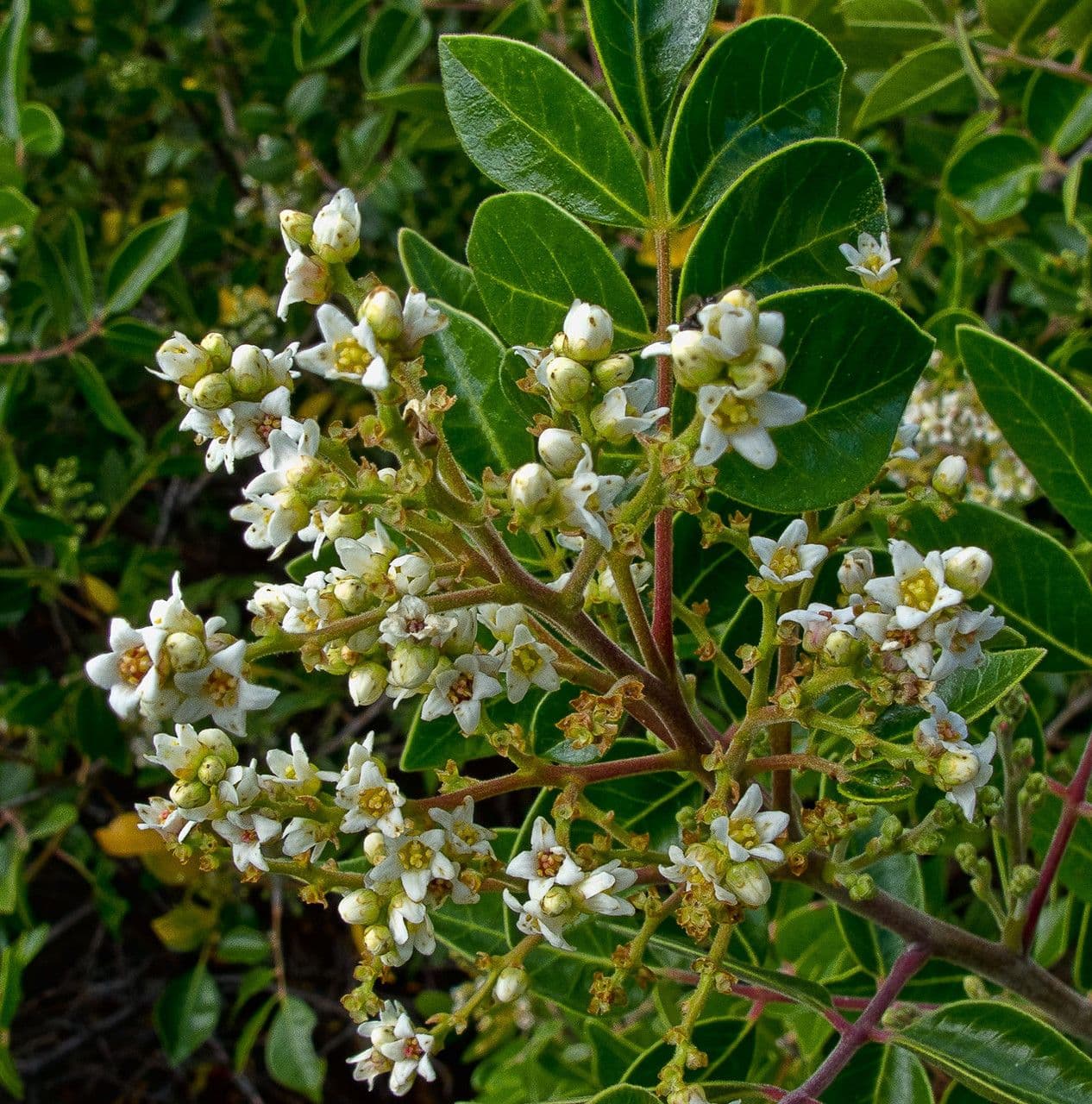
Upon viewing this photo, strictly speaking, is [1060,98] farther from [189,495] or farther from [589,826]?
[189,495]

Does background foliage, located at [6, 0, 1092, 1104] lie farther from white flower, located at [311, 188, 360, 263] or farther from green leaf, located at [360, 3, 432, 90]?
white flower, located at [311, 188, 360, 263]

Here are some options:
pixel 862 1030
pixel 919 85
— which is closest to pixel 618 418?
pixel 862 1030

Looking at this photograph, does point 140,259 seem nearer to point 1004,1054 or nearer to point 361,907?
point 361,907

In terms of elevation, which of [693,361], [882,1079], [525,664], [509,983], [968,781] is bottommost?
[882,1079]

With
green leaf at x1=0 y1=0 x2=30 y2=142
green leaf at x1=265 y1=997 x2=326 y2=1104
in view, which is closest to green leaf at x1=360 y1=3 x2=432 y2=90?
green leaf at x1=0 y1=0 x2=30 y2=142

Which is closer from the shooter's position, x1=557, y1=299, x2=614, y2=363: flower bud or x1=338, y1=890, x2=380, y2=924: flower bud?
x1=557, y1=299, x2=614, y2=363: flower bud

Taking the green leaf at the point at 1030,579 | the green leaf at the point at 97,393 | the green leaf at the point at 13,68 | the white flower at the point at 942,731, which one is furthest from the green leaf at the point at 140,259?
the white flower at the point at 942,731
